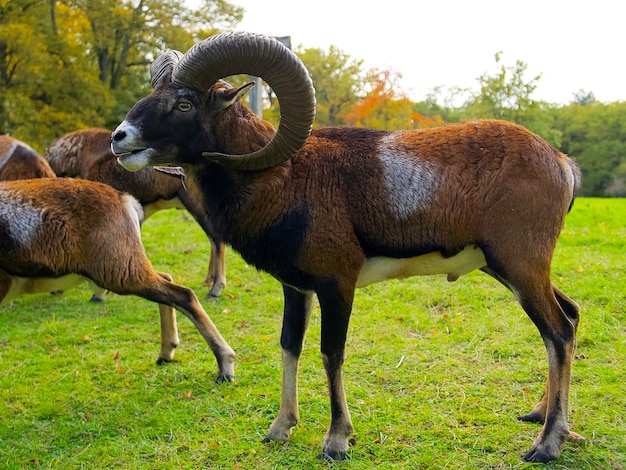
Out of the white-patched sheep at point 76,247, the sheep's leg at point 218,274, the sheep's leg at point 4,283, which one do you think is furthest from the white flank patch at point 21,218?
the sheep's leg at point 218,274

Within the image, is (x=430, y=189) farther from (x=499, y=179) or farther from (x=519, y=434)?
(x=519, y=434)

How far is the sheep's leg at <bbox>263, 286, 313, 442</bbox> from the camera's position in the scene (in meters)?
4.24

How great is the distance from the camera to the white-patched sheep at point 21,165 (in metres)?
7.95

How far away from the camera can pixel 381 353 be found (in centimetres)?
562

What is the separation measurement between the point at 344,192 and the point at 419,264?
69cm

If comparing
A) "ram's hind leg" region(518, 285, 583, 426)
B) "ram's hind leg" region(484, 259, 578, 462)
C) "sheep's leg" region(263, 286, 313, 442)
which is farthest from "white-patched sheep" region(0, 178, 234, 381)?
"ram's hind leg" region(484, 259, 578, 462)

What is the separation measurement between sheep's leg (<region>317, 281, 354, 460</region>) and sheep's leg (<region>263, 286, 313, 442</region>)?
1.12ft

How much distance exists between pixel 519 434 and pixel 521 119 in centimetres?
3267

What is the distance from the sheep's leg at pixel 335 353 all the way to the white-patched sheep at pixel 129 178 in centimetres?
357

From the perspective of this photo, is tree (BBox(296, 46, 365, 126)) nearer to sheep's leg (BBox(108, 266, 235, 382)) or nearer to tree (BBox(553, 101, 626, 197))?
tree (BBox(553, 101, 626, 197))

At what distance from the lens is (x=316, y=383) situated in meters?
5.04

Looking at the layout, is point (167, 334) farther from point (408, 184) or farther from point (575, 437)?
point (575, 437)

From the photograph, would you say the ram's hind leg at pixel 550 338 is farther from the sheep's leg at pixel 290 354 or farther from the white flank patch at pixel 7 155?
the white flank patch at pixel 7 155

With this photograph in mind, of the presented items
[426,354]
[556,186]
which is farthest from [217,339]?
[556,186]
